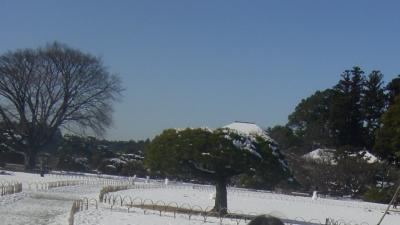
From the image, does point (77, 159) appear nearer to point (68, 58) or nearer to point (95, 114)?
point (95, 114)

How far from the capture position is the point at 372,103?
Answer: 221ft

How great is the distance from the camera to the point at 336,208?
36.1 metres

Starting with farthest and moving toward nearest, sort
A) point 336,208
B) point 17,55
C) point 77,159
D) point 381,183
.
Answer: point 77,159 < point 17,55 < point 381,183 < point 336,208

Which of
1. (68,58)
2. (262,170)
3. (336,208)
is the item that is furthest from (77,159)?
(262,170)

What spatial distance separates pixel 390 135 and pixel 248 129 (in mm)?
18217

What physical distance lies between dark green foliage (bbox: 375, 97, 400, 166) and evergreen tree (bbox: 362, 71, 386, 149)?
22129 mm

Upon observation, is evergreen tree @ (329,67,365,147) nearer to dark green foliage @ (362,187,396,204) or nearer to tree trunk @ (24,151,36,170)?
dark green foliage @ (362,187,396,204)

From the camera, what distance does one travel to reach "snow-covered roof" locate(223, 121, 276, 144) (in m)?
A: 25.8

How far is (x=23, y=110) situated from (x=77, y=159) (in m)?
9.67

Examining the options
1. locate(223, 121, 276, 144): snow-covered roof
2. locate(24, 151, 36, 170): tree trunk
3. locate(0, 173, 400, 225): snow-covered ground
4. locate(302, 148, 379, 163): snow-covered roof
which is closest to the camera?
locate(0, 173, 400, 225): snow-covered ground

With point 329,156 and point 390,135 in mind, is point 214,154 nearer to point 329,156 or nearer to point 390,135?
point 390,135

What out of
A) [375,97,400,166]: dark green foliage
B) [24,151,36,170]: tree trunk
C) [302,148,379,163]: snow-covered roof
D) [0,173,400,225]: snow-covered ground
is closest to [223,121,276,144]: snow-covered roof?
[0,173,400,225]: snow-covered ground

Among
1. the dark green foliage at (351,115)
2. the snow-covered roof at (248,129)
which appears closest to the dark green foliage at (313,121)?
the dark green foliage at (351,115)

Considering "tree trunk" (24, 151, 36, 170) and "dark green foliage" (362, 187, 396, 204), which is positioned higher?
"tree trunk" (24, 151, 36, 170)
